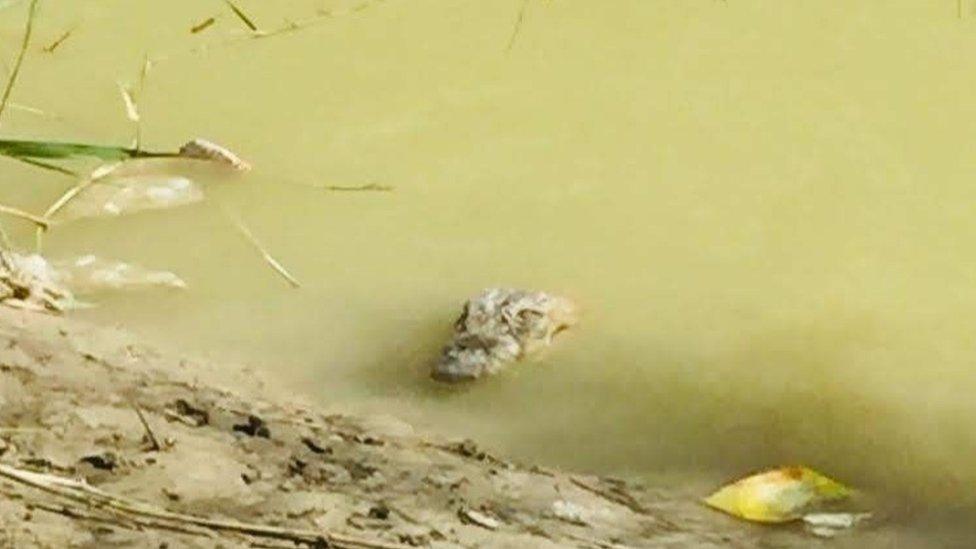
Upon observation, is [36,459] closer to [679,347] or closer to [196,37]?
[679,347]

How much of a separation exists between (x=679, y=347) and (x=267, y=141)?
1.05 m

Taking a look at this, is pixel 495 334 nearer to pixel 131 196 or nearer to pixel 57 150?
pixel 131 196

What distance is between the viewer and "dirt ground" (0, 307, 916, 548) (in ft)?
5.80

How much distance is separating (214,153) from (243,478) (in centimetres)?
128

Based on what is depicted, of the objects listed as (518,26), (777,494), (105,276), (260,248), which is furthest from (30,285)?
(518,26)

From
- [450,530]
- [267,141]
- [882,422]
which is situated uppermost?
[267,141]

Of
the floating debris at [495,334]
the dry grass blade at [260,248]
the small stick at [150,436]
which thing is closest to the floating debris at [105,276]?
the dry grass blade at [260,248]

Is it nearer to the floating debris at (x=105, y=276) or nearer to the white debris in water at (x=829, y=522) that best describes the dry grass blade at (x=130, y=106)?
the floating debris at (x=105, y=276)

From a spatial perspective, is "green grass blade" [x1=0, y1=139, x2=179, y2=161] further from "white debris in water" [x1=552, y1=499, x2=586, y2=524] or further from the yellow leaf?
the yellow leaf

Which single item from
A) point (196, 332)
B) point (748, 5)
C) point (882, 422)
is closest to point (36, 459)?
point (196, 332)

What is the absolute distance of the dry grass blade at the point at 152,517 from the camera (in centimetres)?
174

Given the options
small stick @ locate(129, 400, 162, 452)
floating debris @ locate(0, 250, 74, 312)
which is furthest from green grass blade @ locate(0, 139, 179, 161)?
floating debris @ locate(0, 250, 74, 312)

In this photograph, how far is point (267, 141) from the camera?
3.33 m

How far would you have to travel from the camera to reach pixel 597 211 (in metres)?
3.03
